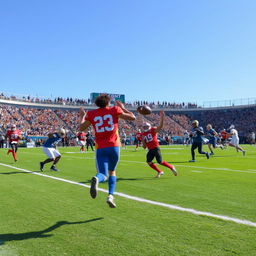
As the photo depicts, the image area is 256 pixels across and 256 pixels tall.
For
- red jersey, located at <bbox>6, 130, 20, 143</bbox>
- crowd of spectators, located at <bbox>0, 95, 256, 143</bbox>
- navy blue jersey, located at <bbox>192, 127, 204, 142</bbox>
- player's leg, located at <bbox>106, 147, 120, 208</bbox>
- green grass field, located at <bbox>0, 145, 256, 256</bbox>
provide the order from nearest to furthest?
1. green grass field, located at <bbox>0, 145, 256, 256</bbox>
2. player's leg, located at <bbox>106, 147, 120, 208</bbox>
3. navy blue jersey, located at <bbox>192, 127, 204, 142</bbox>
4. red jersey, located at <bbox>6, 130, 20, 143</bbox>
5. crowd of spectators, located at <bbox>0, 95, 256, 143</bbox>

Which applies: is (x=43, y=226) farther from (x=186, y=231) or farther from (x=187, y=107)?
(x=187, y=107)

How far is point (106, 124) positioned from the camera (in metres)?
4.71

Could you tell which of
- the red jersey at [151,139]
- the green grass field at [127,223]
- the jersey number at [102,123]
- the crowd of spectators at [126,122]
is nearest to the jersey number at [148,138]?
the red jersey at [151,139]

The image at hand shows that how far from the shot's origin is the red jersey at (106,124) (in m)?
4.71

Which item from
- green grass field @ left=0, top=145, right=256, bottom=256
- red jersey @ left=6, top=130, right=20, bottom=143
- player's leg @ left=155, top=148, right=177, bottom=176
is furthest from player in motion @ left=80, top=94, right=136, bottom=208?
red jersey @ left=6, top=130, right=20, bottom=143

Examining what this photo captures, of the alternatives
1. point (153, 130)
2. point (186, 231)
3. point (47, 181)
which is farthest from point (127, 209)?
point (153, 130)

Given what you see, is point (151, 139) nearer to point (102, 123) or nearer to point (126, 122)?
point (102, 123)

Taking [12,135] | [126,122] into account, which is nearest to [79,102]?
[126,122]

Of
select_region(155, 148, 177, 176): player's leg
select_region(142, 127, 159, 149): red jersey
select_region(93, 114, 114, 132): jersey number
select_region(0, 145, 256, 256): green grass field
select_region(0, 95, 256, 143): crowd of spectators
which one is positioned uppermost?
select_region(0, 95, 256, 143): crowd of spectators

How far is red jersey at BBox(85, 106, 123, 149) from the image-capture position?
15.4 ft

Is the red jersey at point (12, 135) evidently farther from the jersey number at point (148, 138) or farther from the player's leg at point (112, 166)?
the player's leg at point (112, 166)

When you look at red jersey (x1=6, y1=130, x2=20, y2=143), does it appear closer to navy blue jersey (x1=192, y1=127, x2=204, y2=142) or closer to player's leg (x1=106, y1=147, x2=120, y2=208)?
navy blue jersey (x1=192, y1=127, x2=204, y2=142)

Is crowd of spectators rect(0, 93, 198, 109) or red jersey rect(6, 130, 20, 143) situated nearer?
red jersey rect(6, 130, 20, 143)

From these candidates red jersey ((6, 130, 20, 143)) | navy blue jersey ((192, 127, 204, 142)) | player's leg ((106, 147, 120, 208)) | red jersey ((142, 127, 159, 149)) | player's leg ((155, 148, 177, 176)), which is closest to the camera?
player's leg ((106, 147, 120, 208))
